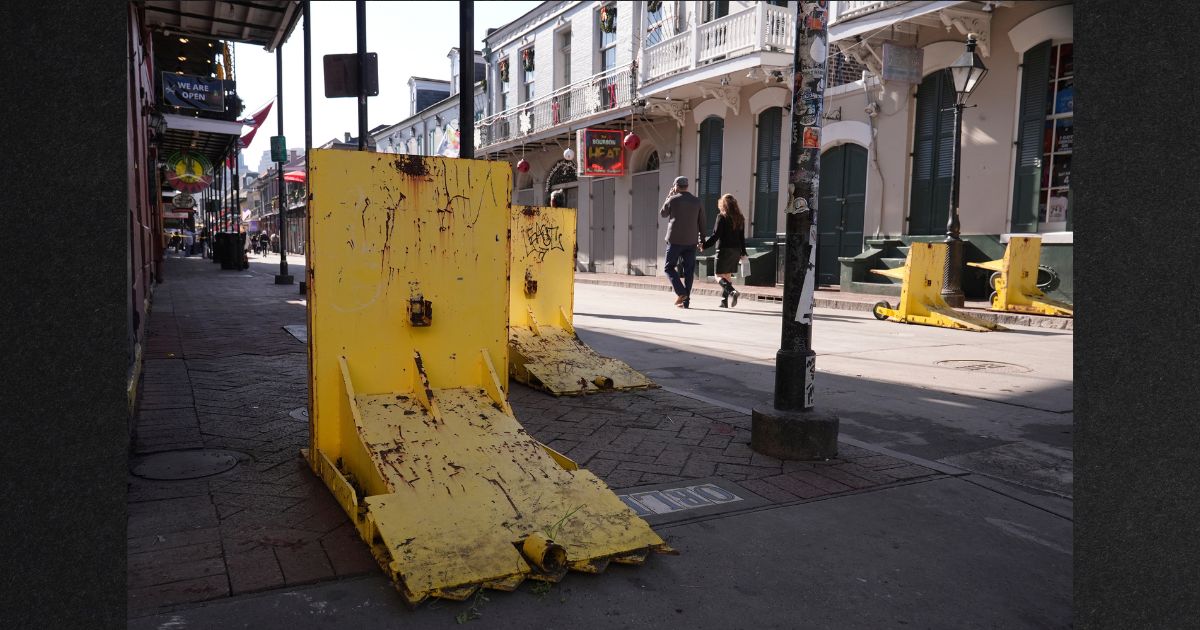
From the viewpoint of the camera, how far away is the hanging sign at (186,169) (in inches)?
765

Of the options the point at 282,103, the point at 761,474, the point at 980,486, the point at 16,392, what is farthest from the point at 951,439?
the point at 282,103

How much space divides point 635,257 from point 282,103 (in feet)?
34.2

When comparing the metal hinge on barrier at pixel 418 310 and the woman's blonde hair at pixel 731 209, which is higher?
the woman's blonde hair at pixel 731 209

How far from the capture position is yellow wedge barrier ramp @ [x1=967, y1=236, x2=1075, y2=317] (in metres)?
10.8

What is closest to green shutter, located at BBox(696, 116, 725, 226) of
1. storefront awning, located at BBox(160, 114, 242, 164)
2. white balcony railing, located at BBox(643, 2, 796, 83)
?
white balcony railing, located at BBox(643, 2, 796, 83)

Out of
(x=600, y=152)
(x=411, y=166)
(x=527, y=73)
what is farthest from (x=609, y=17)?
(x=411, y=166)

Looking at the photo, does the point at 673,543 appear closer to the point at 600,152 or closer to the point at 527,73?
the point at 600,152

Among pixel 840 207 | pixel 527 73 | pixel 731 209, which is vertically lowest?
pixel 731 209

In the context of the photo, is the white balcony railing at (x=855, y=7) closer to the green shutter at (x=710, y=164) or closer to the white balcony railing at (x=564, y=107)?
the green shutter at (x=710, y=164)

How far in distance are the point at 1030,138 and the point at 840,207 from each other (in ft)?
14.0

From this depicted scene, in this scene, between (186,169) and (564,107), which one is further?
(564,107)

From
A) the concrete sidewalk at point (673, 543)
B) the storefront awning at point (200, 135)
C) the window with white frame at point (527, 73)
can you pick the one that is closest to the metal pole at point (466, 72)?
the concrete sidewalk at point (673, 543)

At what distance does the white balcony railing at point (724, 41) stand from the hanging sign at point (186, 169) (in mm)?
12093

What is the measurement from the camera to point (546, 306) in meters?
6.43
